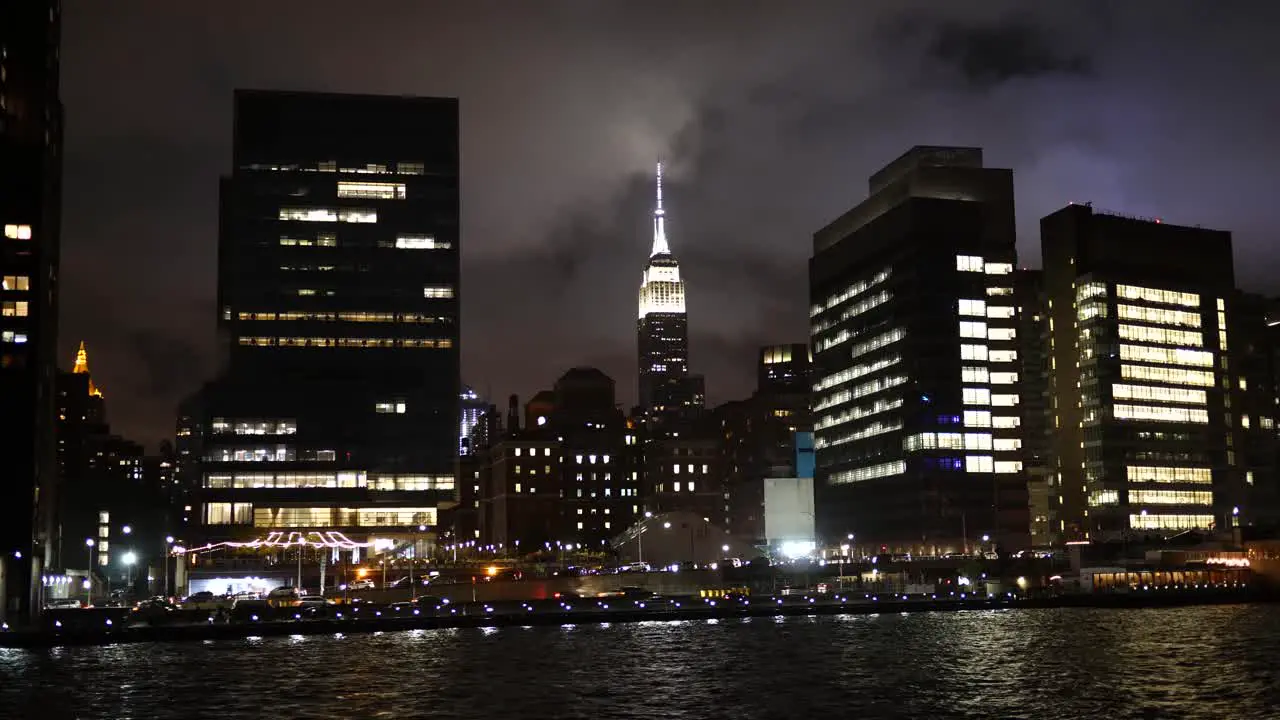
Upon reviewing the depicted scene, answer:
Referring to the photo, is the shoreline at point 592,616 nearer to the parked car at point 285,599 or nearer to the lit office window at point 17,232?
the parked car at point 285,599

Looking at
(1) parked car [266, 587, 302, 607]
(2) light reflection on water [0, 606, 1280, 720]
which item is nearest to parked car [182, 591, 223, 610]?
(1) parked car [266, 587, 302, 607]

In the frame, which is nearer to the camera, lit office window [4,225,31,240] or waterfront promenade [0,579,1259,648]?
waterfront promenade [0,579,1259,648]

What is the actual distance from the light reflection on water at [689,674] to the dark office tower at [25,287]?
62.7 ft

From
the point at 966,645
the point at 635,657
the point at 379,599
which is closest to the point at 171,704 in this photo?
the point at 635,657

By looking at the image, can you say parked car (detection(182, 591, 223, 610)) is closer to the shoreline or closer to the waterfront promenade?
the waterfront promenade

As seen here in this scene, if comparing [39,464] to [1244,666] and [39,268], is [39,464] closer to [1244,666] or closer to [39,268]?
[39,268]

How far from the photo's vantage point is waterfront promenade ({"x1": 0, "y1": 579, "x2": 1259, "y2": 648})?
A: 138m

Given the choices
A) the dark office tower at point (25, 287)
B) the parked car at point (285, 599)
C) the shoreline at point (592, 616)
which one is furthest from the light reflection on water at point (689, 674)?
the parked car at point (285, 599)

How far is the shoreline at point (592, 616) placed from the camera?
134000 millimetres

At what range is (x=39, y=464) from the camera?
153125 mm

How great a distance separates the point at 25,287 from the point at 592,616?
2787 inches

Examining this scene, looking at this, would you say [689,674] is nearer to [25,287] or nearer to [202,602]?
[25,287]

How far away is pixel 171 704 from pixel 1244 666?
71.4 meters

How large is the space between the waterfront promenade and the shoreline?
0.10 metres
